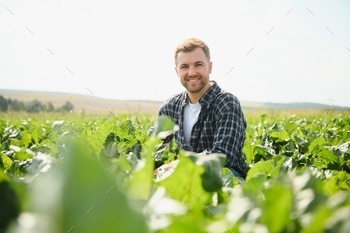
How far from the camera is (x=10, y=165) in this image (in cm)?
172

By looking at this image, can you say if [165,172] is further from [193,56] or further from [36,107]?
[36,107]

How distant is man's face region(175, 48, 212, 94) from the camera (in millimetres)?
3650

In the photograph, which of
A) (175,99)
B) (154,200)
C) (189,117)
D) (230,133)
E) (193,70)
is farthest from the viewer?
(175,99)

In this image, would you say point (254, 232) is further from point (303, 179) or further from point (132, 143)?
point (132, 143)

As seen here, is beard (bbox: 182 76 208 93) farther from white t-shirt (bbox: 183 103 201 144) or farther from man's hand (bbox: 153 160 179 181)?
man's hand (bbox: 153 160 179 181)

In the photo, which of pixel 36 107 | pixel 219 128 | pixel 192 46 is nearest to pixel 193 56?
pixel 192 46

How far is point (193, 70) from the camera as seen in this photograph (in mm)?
3648

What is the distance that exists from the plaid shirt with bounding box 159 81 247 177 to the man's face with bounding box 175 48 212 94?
0.40 ft

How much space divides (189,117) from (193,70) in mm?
454

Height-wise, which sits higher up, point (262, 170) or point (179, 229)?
point (179, 229)

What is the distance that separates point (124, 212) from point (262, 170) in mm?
963

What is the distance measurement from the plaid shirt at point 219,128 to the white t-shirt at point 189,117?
0.16 ft

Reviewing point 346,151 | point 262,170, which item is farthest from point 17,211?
point 346,151

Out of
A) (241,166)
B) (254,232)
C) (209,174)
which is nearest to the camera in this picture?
(254,232)
